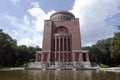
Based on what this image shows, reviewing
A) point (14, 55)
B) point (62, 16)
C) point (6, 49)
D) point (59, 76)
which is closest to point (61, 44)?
point (62, 16)

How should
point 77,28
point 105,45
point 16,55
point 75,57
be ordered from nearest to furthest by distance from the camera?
point 75,57, point 77,28, point 16,55, point 105,45

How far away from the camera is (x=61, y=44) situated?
5053cm

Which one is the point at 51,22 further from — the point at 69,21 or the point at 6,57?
the point at 6,57

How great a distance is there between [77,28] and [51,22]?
9037 mm

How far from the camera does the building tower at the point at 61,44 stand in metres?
48.5

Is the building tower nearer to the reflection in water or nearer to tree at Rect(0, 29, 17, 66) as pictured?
tree at Rect(0, 29, 17, 66)

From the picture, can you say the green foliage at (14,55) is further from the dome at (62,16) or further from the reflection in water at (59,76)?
the reflection in water at (59,76)

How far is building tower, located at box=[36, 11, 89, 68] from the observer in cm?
4853

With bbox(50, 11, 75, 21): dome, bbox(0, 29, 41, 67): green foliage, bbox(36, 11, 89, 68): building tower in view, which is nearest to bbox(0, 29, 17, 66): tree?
→ bbox(0, 29, 41, 67): green foliage

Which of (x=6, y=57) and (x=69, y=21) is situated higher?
(x=69, y=21)

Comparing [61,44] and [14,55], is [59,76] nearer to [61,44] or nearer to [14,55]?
[61,44]

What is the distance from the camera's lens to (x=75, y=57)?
159ft

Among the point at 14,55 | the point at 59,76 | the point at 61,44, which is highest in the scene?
the point at 61,44

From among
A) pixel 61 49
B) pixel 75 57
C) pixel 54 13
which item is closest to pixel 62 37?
pixel 61 49
